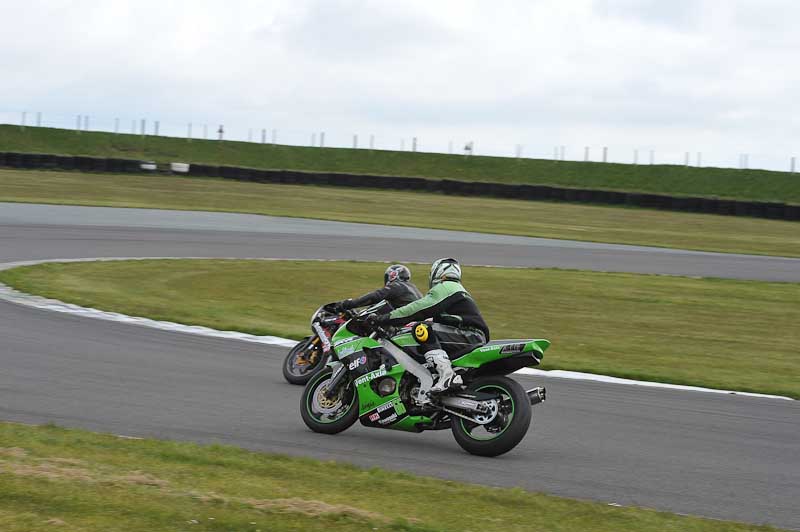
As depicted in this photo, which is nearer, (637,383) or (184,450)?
(184,450)

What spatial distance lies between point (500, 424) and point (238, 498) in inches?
106

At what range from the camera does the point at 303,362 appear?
1152 centimetres

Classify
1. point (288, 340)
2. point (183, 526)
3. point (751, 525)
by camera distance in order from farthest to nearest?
point (288, 340)
point (751, 525)
point (183, 526)

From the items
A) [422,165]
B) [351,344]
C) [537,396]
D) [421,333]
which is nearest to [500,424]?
[537,396]

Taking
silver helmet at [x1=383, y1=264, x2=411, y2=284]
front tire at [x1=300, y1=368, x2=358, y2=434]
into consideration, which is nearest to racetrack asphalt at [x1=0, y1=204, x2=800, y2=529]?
front tire at [x1=300, y1=368, x2=358, y2=434]

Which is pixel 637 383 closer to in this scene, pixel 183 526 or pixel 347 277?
pixel 183 526

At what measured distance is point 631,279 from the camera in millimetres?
23156

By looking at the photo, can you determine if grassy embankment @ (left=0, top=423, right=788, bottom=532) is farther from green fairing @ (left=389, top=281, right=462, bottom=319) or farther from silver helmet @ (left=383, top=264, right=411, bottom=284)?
silver helmet @ (left=383, top=264, right=411, bottom=284)

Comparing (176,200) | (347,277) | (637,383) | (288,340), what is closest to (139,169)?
(176,200)

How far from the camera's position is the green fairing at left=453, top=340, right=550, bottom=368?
820cm

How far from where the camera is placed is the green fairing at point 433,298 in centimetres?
→ 864

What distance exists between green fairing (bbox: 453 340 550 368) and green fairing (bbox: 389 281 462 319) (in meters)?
0.51

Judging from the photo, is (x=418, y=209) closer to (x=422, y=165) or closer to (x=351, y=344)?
(x=422, y=165)

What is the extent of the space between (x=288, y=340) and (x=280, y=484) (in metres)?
7.61
